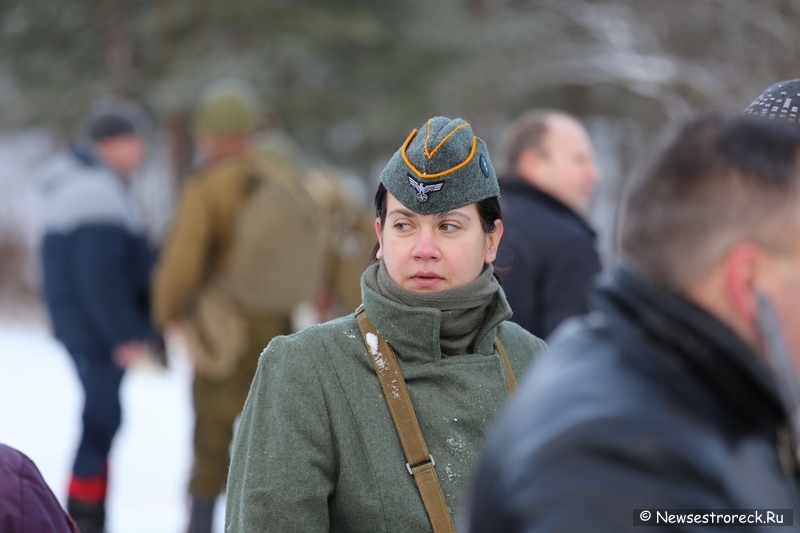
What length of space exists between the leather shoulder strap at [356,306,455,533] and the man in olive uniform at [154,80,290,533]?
297 centimetres

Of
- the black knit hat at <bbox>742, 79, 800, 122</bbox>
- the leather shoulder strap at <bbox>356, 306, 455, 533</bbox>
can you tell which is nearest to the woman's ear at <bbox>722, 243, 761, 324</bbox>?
the leather shoulder strap at <bbox>356, 306, 455, 533</bbox>

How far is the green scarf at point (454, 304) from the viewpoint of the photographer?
2336 mm

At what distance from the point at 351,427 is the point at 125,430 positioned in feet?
21.6

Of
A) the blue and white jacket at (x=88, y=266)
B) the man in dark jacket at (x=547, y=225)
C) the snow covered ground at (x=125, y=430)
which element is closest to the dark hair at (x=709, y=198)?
the man in dark jacket at (x=547, y=225)

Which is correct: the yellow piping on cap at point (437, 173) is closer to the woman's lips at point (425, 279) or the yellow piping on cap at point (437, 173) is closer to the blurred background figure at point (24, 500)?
the woman's lips at point (425, 279)

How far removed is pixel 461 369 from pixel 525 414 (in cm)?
108

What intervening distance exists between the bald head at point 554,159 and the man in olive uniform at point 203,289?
160 cm

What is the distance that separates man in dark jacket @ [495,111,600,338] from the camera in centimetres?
401

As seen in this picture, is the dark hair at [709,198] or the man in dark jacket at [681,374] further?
the dark hair at [709,198]

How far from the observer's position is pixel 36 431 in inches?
316

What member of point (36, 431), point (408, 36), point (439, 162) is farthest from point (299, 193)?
point (408, 36)

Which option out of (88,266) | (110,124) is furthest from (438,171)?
Answer: (110,124)

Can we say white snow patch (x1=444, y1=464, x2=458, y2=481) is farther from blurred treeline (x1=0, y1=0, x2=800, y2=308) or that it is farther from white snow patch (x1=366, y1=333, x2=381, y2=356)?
blurred treeline (x1=0, y1=0, x2=800, y2=308)

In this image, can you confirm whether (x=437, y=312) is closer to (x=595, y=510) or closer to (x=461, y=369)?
(x=461, y=369)
